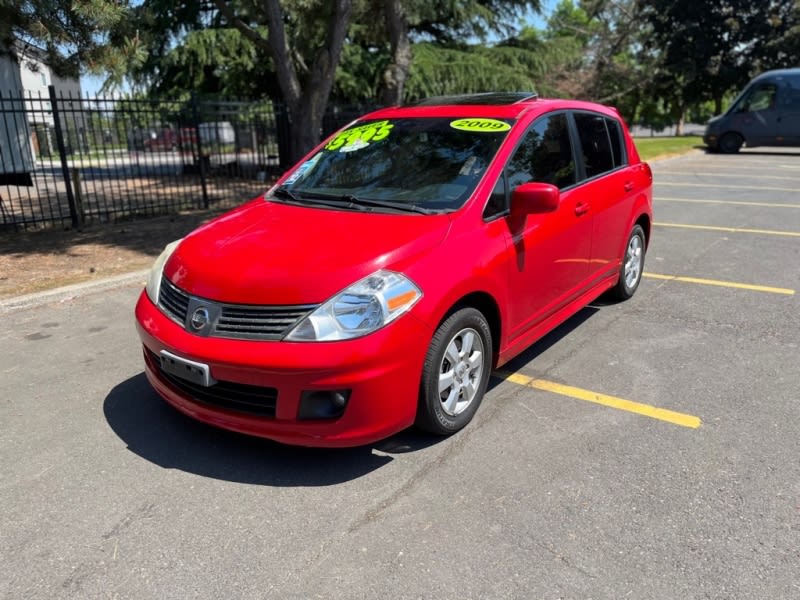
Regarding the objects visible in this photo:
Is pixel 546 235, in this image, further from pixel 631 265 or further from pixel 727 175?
pixel 727 175

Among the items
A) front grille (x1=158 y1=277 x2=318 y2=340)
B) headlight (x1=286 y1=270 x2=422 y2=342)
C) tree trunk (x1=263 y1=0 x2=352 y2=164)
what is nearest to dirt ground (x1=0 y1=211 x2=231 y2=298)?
tree trunk (x1=263 y1=0 x2=352 y2=164)

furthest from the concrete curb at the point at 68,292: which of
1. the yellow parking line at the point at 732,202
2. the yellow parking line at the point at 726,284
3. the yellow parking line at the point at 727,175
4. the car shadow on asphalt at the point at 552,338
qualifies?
the yellow parking line at the point at 727,175

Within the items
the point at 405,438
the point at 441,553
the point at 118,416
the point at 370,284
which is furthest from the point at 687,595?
the point at 118,416

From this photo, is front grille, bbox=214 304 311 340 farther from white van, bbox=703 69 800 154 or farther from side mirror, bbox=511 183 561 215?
white van, bbox=703 69 800 154

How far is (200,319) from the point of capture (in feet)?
10.2

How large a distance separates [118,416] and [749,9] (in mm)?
37884

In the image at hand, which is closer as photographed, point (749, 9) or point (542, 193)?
point (542, 193)

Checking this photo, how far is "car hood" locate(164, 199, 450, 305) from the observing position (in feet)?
9.86

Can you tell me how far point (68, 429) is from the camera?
3611 millimetres

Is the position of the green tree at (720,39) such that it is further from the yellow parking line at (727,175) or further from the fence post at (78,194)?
the fence post at (78,194)

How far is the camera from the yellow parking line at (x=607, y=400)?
361 cm

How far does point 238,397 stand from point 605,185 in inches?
129

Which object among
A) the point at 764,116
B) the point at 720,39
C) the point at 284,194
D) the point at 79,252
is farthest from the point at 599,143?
the point at 720,39

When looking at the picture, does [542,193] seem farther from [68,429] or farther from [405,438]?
[68,429]
